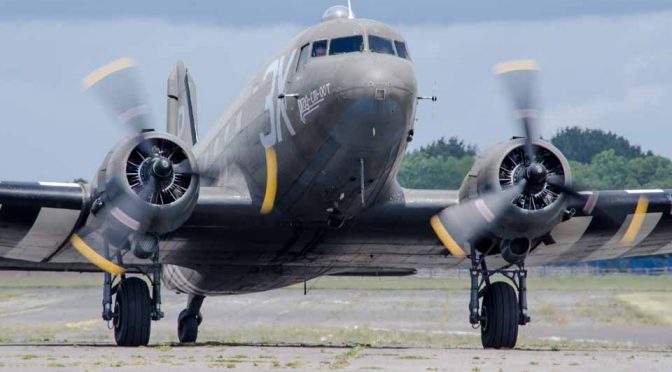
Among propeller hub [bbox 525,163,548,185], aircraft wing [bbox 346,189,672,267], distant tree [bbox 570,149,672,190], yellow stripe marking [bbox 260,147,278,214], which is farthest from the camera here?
distant tree [bbox 570,149,672,190]

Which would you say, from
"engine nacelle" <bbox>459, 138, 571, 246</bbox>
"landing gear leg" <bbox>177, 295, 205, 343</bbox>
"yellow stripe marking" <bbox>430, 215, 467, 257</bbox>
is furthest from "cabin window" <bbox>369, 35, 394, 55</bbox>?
"landing gear leg" <bbox>177, 295, 205, 343</bbox>

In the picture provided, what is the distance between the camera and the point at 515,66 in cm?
2241

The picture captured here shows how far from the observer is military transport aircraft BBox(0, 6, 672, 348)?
19.9m

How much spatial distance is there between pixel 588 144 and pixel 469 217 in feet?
384

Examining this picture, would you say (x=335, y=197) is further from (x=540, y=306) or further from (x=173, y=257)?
(x=540, y=306)

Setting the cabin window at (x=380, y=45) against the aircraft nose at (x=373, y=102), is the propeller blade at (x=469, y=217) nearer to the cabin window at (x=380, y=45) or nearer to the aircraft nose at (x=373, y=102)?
the aircraft nose at (x=373, y=102)

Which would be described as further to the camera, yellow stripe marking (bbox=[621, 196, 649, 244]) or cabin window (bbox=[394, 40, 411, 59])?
yellow stripe marking (bbox=[621, 196, 649, 244])

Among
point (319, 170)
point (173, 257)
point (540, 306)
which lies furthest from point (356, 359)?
point (540, 306)

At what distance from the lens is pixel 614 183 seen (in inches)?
3430

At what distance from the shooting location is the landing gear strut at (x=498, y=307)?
2217 centimetres

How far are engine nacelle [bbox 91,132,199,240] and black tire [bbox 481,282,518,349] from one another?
5580 mm

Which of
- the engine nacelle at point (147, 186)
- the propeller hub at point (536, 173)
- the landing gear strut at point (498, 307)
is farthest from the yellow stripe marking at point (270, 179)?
the propeller hub at point (536, 173)

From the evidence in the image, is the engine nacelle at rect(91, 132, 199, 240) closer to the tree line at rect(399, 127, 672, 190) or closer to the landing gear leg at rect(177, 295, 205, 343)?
the landing gear leg at rect(177, 295, 205, 343)

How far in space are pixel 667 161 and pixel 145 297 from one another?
71531 mm
